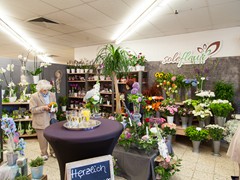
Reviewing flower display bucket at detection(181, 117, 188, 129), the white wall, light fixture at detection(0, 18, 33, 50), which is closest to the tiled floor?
flower display bucket at detection(181, 117, 188, 129)

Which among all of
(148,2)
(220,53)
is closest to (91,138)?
(148,2)

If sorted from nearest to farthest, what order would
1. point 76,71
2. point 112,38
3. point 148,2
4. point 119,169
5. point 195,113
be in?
point 119,169
point 148,2
point 195,113
point 112,38
point 76,71

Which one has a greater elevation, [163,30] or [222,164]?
[163,30]

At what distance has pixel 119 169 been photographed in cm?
267

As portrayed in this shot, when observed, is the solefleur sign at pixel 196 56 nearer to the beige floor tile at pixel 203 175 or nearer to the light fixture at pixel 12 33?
the beige floor tile at pixel 203 175

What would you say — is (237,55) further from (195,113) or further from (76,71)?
(76,71)

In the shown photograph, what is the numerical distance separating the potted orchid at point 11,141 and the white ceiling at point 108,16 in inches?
86.3

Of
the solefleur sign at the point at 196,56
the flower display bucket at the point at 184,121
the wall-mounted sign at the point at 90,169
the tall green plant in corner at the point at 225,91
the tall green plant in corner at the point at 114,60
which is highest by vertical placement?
the solefleur sign at the point at 196,56

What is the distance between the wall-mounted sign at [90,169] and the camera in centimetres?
146

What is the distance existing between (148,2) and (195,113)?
8.19 feet

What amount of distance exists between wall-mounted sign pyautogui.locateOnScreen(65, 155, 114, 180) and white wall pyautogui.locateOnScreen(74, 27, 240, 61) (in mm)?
4066

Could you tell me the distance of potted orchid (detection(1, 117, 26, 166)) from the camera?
1.62m

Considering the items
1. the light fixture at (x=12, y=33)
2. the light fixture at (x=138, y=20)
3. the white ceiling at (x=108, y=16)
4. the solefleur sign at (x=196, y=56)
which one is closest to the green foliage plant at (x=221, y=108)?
the solefleur sign at (x=196, y=56)

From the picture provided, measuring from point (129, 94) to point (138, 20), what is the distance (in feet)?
6.41
